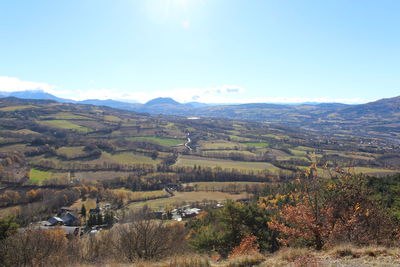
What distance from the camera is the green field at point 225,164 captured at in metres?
111

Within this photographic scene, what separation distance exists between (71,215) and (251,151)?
106m

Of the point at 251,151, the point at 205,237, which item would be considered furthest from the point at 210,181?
the point at 205,237

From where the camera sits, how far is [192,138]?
627 ft

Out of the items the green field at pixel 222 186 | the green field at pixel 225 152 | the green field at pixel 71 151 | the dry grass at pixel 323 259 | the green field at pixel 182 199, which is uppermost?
the dry grass at pixel 323 259

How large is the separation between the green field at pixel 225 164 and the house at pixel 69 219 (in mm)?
54733

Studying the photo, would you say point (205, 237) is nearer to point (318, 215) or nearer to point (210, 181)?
point (318, 215)

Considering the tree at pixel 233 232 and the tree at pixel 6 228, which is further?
the tree at pixel 233 232

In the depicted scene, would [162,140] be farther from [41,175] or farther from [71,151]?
[41,175]

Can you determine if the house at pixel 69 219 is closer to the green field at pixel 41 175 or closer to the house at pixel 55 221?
the house at pixel 55 221

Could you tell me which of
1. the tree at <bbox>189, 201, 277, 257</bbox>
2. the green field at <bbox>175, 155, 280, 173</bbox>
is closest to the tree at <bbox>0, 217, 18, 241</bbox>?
the tree at <bbox>189, 201, 277, 257</bbox>

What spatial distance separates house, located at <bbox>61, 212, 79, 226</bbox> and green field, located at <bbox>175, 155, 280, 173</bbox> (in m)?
54.7

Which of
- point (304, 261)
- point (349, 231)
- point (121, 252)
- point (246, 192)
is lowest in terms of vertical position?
point (246, 192)

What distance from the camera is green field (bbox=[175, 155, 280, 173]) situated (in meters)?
111

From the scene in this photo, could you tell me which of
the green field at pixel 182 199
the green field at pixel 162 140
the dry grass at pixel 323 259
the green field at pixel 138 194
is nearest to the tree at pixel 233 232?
the dry grass at pixel 323 259
